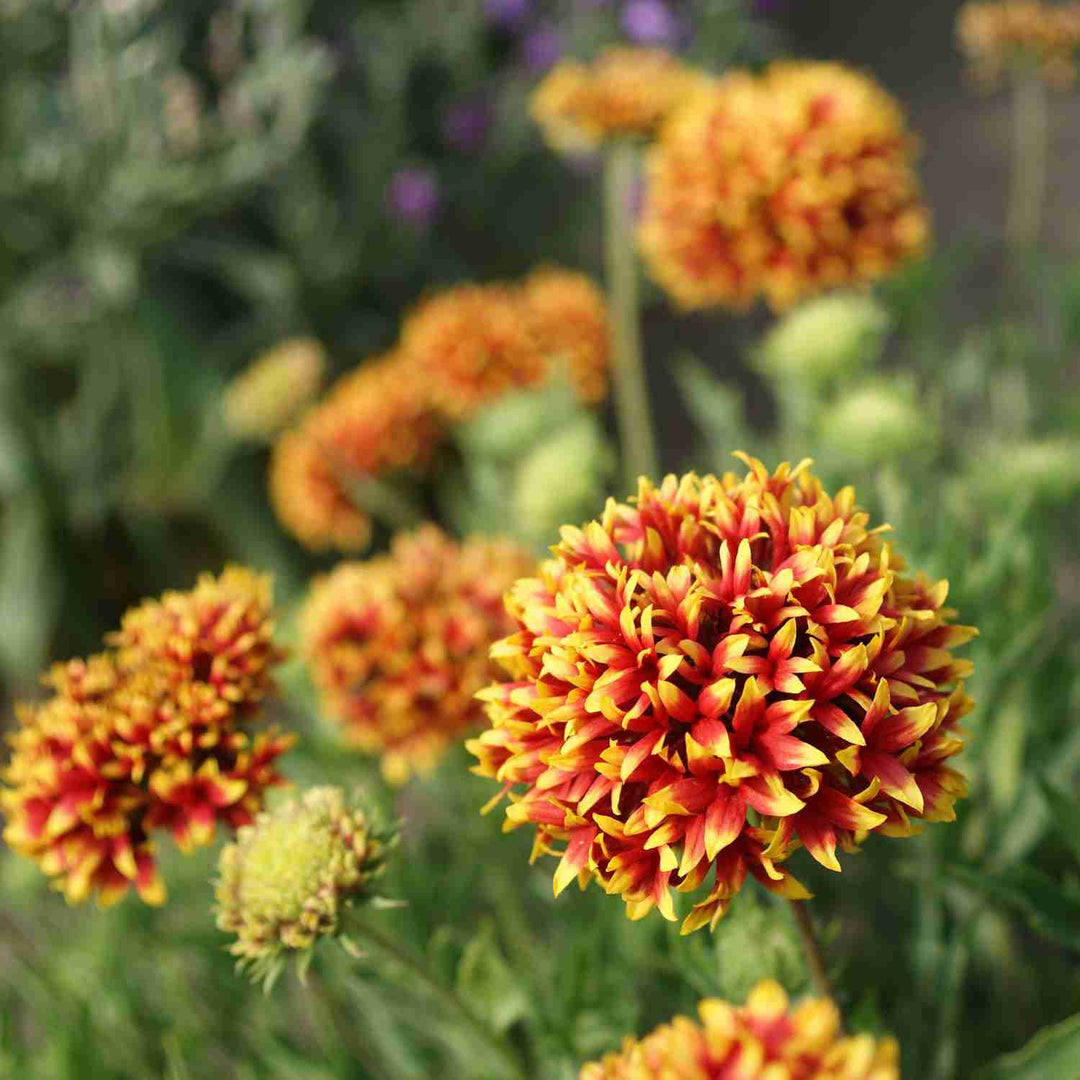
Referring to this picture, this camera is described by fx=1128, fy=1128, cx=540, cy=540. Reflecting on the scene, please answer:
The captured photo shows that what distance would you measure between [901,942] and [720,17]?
197 centimetres

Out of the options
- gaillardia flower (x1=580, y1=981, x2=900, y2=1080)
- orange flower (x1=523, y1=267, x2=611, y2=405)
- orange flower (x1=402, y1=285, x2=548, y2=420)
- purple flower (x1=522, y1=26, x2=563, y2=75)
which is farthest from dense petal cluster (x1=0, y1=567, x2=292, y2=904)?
purple flower (x1=522, y1=26, x2=563, y2=75)

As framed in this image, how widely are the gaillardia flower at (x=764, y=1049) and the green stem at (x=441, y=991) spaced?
184 mm

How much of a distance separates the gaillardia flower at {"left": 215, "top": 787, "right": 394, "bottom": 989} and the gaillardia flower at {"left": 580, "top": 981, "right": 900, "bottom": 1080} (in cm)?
19

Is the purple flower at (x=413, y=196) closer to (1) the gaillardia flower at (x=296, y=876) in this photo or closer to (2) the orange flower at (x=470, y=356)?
(2) the orange flower at (x=470, y=356)

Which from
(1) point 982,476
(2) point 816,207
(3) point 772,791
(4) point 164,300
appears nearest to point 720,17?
(4) point 164,300

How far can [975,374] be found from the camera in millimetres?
1277

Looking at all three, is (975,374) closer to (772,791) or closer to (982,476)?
(982,476)

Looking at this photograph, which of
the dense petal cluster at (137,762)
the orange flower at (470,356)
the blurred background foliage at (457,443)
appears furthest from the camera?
the orange flower at (470,356)

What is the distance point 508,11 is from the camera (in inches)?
92.0

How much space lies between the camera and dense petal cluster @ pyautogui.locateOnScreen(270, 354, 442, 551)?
1.25 metres

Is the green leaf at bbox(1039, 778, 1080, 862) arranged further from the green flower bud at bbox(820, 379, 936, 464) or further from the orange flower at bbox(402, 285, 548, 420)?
the orange flower at bbox(402, 285, 548, 420)

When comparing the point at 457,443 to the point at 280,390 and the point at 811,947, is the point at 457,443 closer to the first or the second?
the point at 280,390

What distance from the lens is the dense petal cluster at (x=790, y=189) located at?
3.11 ft

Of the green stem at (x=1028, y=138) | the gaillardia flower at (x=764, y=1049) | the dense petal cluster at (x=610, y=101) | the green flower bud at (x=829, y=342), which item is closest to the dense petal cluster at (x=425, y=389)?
the dense petal cluster at (x=610, y=101)
